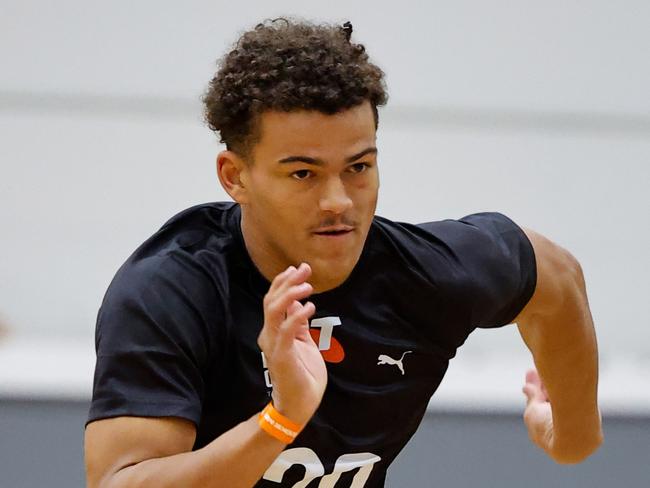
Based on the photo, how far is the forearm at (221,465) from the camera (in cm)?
117

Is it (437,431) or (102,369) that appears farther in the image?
(437,431)

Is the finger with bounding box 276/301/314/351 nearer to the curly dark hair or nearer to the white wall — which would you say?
the curly dark hair

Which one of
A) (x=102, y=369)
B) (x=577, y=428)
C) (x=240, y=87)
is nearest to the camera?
(x=102, y=369)

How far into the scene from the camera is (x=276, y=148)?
135 centimetres

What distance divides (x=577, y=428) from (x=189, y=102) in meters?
1.35

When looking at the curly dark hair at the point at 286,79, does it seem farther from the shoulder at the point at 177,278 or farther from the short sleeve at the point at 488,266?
the short sleeve at the point at 488,266

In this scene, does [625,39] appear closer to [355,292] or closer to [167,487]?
[355,292]

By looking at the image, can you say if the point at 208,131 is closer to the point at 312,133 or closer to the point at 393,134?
the point at 393,134

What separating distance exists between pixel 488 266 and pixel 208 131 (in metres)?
1.36

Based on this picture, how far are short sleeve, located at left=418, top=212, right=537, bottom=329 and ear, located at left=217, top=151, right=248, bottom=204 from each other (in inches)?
10.9

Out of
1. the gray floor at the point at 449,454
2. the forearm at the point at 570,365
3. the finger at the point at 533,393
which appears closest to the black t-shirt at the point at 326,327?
the forearm at the point at 570,365

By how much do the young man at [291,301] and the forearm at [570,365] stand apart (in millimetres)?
56

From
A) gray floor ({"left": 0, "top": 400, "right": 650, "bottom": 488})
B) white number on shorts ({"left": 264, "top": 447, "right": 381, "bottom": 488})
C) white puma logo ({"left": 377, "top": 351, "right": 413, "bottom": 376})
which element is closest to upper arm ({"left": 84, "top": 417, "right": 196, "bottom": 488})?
white number on shorts ({"left": 264, "top": 447, "right": 381, "bottom": 488})

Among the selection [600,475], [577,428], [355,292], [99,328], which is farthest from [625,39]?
[99,328]
